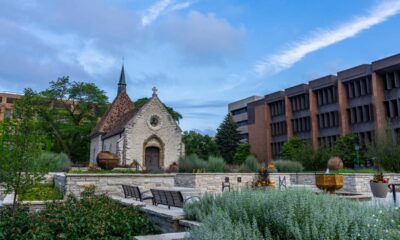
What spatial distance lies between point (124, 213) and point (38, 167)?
2.68 metres

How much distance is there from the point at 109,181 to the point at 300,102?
44367 mm

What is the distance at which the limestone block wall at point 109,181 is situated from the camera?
45.8ft

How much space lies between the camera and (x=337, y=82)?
4603 cm

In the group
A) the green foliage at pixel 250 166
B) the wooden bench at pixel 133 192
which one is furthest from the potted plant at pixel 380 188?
the green foliage at pixel 250 166

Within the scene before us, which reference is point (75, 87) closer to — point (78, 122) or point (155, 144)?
point (78, 122)

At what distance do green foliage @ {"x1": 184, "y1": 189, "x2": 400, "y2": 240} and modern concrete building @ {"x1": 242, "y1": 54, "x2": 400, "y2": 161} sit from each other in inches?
1344

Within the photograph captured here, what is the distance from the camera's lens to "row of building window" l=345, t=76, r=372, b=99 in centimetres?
4212

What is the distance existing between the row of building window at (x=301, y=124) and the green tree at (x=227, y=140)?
32.7 ft

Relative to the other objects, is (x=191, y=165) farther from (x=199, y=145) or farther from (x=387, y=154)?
(x=199, y=145)

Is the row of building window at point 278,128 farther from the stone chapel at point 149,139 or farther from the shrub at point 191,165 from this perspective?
the shrub at point 191,165

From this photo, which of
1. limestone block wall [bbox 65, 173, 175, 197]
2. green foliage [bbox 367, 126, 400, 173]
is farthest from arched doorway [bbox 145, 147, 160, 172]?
green foliage [bbox 367, 126, 400, 173]

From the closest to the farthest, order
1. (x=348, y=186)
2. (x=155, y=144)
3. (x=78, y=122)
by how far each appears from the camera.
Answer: (x=348, y=186) → (x=155, y=144) → (x=78, y=122)

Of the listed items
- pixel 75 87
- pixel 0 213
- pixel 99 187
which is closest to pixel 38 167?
pixel 0 213

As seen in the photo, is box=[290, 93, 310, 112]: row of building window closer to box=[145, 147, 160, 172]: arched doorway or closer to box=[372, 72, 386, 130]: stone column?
box=[372, 72, 386, 130]: stone column
